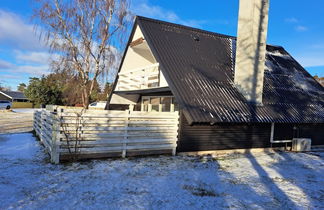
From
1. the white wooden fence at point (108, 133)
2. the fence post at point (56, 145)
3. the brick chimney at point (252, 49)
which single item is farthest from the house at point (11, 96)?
the brick chimney at point (252, 49)

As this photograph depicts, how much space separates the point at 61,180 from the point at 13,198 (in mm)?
1149

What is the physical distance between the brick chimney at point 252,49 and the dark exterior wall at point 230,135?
1341 mm

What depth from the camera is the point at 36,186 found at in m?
5.10

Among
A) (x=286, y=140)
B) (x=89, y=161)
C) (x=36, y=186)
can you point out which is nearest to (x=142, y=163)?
(x=89, y=161)

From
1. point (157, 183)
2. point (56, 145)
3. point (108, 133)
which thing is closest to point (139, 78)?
point (108, 133)

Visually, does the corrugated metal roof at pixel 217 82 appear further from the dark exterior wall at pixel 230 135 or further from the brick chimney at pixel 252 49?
the dark exterior wall at pixel 230 135

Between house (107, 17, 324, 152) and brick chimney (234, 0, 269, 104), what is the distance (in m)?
0.33

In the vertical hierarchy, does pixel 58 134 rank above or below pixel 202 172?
above

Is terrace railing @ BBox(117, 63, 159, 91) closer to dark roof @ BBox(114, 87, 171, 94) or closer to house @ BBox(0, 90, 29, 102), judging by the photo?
dark roof @ BBox(114, 87, 171, 94)

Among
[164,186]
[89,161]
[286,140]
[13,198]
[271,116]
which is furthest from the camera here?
[286,140]

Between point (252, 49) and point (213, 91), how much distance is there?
2820 millimetres

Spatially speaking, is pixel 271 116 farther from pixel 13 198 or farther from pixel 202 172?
pixel 13 198

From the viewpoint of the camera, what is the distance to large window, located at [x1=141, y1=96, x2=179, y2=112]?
11.7m

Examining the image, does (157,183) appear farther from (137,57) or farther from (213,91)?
(137,57)
